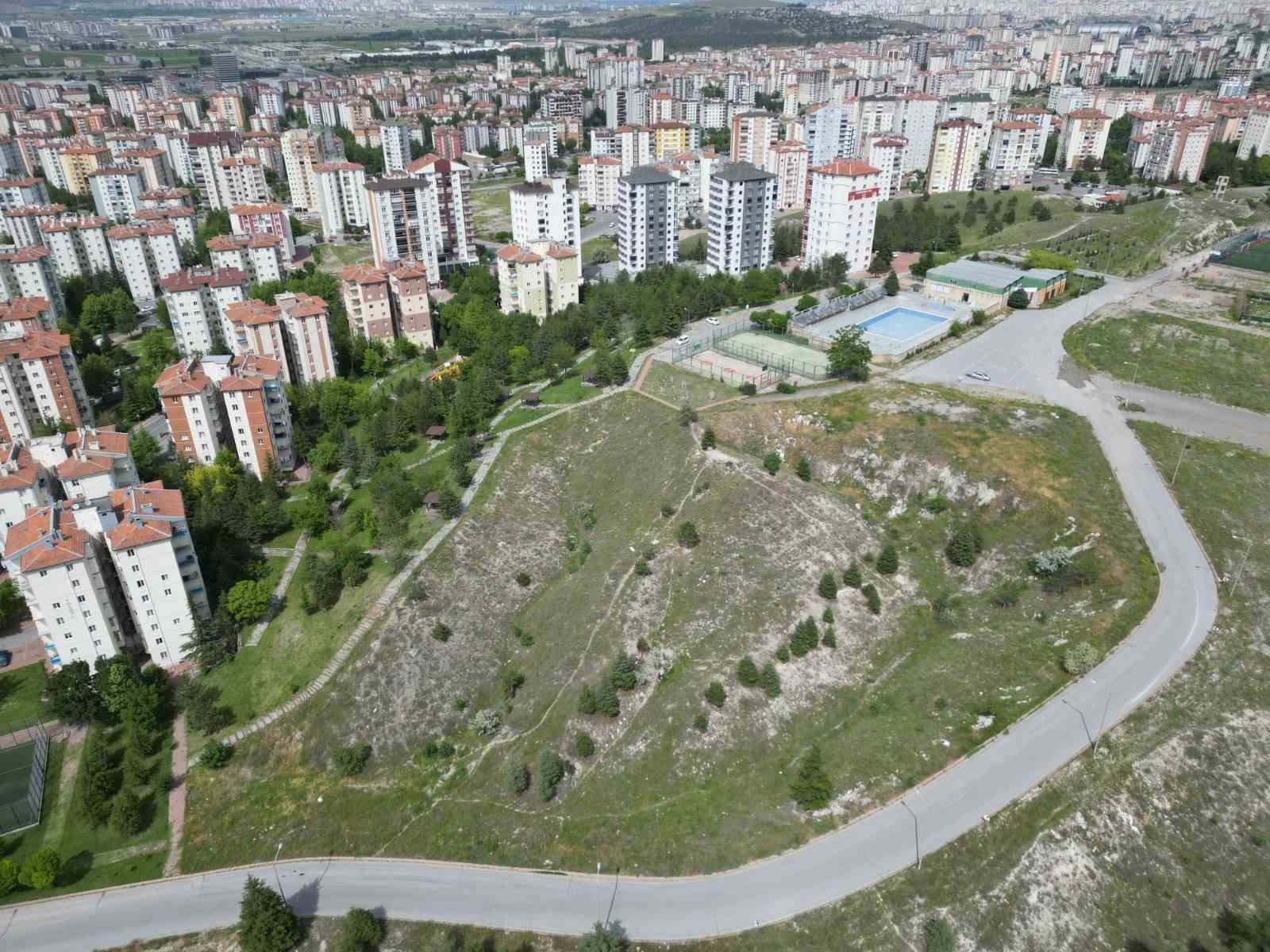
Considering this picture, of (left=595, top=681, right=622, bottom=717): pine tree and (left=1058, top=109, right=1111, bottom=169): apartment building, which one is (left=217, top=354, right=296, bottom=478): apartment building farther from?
(left=1058, top=109, right=1111, bottom=169): apartment building

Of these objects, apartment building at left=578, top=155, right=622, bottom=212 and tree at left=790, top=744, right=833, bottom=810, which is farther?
apartment building at left=578, top=155, right=622, bottom=212

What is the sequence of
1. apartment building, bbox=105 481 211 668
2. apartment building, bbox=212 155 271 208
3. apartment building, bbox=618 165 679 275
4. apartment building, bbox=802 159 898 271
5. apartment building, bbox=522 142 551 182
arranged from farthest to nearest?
1. apartment building, bbox=522 142 551 182
2. apartment building, bbox=212 155 271 208
3. apartment building, bbox=618 165 679 275
4. apartment building, bbox=802 159 898 271
5. apartment building, bbox=105 481 211 668

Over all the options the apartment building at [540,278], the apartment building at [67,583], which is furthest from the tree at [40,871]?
the apartment building at [540,278]

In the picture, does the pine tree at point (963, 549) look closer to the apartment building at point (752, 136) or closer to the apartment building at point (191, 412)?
the apartment building at point (191, 412)

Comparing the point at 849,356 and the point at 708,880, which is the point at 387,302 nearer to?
the point at 849,356

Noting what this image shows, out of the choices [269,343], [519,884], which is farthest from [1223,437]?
[269,343]

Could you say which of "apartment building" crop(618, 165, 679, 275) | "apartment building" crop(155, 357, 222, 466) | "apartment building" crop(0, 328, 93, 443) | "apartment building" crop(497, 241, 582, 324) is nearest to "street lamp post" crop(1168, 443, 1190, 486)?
"apartment building" crop(497, 241, 582, 324)
